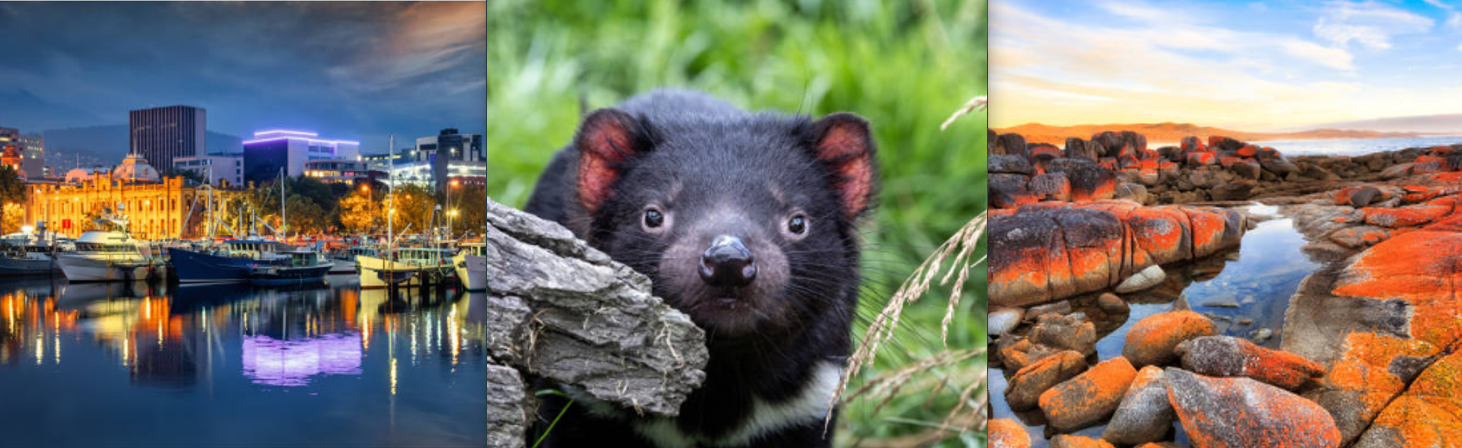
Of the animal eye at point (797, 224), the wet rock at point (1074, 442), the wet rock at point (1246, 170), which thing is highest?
the wet rock at point (1246, 170)

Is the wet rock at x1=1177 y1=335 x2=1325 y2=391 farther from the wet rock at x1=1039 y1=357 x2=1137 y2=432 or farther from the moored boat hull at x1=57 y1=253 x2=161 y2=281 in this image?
the moored boat hull at x1=57 y1=253 x2=161 y2=281

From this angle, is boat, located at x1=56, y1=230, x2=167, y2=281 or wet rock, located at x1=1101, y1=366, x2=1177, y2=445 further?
boat, located at x1=56, y1=230, x2=167, y2=281

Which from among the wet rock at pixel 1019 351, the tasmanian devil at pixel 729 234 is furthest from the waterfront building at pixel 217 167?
the wet rock at pixel 1019 351

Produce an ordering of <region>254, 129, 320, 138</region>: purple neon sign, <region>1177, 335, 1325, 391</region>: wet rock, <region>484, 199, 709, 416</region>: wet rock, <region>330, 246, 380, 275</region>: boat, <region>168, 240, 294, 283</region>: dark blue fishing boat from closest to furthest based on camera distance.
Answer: <region>484, 199, 709, 416</region>: wet rock → <region>1177, 335, 1325, 391</region>: wet rock → <region>254, 129, 320, 138</region>: purple neon sign → <region>168, 240, 294, 283</region>: dark blue fishing boat → <region>330, 246, 380, 275</region>: boat

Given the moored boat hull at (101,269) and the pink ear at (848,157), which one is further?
the moored boat hull at (101,269)

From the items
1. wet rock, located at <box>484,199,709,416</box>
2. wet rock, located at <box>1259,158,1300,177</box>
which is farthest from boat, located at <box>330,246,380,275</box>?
wet rock, located at <box>1259,158,1300,177</box>

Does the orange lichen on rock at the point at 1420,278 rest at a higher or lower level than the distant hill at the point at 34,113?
lower

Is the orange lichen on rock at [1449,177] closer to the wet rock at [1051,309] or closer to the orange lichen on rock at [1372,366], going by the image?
the orange lichen on rock at [1372,366]

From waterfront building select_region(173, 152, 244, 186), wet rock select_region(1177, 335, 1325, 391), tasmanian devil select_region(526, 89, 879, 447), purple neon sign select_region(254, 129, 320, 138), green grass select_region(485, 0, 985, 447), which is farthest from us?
purple neon sign select_region(254, 129, 320, 138)
